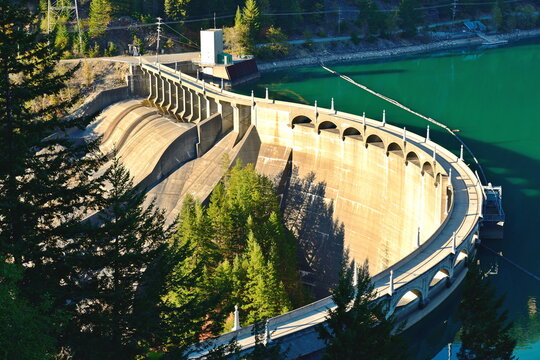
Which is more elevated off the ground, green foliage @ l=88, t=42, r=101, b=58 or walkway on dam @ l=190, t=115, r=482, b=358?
green foliage @ l=88, t=42, r=101, b=58

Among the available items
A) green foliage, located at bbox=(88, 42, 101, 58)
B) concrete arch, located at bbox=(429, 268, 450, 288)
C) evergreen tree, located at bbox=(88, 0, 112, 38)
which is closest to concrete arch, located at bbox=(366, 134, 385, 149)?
concrete arch, located at bbox=(429, 268, 450, 288)

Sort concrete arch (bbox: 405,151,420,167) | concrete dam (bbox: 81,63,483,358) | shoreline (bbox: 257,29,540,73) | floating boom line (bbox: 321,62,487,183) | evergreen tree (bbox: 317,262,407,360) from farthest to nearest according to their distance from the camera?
shoreline (bbox: 257,29,540,73) < floating boom line (bbox: 321,62,487,183) < concrete arch (bbox: 405,151,420,167) < concrete dam (bbox: 81,63,483,358) < evergreen tree (bbox: 317,262,407,360)

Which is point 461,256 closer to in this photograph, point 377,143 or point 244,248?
point 244,248

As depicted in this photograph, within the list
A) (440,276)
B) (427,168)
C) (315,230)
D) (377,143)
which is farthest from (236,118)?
(440,276)

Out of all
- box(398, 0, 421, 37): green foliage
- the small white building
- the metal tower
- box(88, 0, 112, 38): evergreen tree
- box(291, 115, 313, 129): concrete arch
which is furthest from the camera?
box(398, 0, 421, 37): green foliage

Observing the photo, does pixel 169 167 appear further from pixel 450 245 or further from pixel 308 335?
pixel 308 335

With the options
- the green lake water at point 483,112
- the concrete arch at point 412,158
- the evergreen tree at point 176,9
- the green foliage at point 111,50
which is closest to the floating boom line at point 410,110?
the green lake water at point 483,112

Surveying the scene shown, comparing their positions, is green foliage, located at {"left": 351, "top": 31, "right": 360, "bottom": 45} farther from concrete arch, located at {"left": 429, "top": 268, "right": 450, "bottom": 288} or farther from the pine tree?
the pine tree
